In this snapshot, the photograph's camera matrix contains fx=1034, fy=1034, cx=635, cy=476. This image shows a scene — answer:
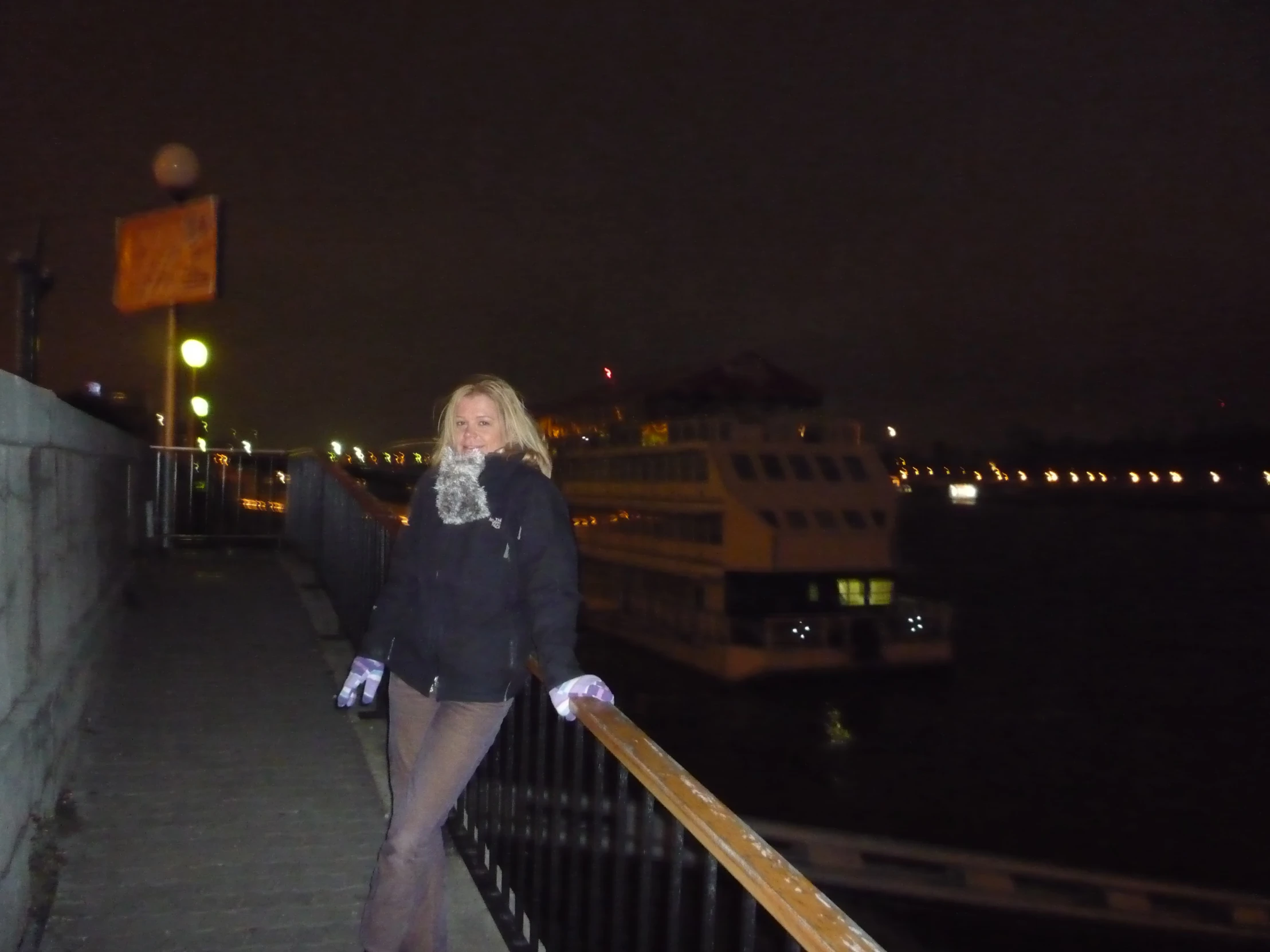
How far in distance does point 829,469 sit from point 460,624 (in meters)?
20.8

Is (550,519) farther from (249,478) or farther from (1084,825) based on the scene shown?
(1084,825)

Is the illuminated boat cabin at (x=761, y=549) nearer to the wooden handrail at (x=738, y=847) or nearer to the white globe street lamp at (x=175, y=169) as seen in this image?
the white globe street lamp at (x=175, y=169)

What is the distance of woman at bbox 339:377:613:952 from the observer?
2707 mm

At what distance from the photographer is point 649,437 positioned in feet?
82.7

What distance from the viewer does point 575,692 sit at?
8.72 feet

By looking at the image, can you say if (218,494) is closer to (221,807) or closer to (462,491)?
(221,807)

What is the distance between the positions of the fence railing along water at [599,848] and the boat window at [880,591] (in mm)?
18149

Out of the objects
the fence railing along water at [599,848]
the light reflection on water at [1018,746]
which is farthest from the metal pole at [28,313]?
the light reflection on water at [1018,746]

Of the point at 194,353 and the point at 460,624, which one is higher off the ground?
the point at 194,353

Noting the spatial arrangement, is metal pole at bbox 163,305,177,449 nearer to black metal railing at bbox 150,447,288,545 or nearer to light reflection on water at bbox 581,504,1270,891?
black metal railing at bbox 150,447,288,545

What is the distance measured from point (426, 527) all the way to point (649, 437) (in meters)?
22.3

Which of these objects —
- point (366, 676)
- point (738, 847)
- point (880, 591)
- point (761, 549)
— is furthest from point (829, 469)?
point (738, 847)

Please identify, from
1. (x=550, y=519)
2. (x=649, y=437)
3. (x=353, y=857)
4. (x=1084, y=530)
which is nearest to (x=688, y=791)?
(x=550, y=519)

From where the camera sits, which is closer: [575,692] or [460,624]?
[575,692]
